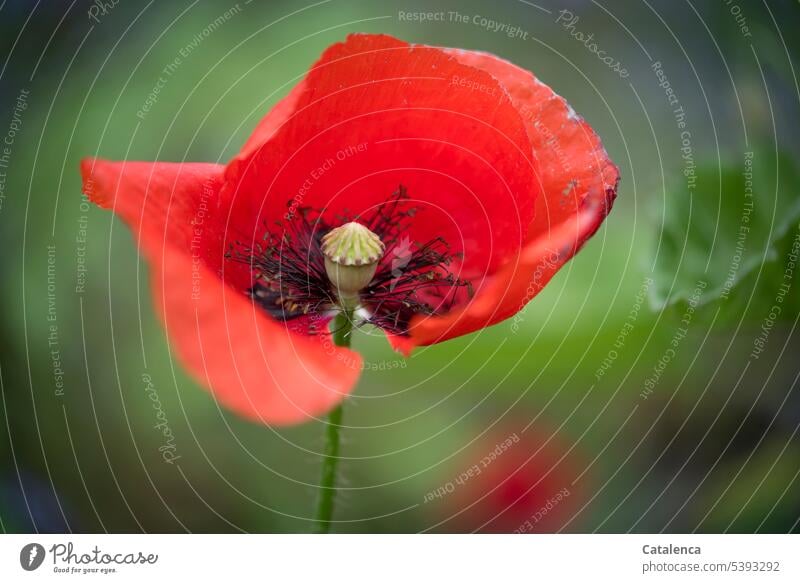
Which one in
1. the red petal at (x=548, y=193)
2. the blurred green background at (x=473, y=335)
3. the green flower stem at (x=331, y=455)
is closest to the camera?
the red petal at (x=548, y=193)

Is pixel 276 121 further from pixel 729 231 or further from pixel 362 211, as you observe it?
pixel 729 231

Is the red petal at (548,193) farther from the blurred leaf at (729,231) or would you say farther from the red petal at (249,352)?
the blurred leaf at (729,231)

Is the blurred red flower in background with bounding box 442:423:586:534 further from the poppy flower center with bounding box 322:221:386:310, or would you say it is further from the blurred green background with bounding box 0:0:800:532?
the poppy flower center with bounding box 322:221:386:310

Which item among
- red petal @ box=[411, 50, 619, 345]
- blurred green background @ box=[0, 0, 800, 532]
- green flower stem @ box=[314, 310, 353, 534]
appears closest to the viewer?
red petal @ box=[411, 50, 619, 345]

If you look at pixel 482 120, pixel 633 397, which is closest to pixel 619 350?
pixel 633 397
